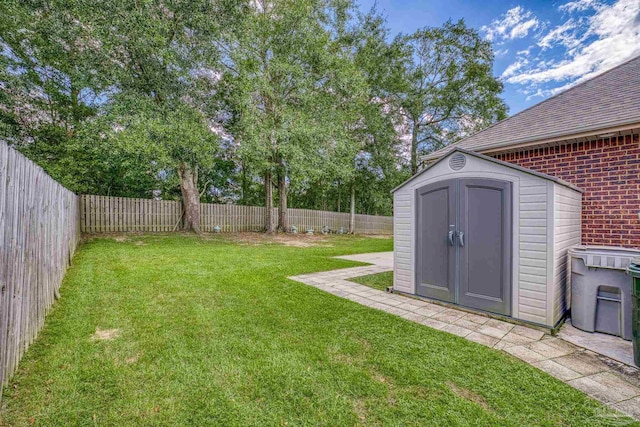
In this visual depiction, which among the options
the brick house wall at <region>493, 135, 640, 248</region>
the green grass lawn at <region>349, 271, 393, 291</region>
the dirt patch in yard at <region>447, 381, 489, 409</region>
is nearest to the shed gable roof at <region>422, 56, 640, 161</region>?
the brick house wall at <region>493, 135, 640, 248</region>

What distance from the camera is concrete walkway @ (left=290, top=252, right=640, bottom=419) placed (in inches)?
79.4

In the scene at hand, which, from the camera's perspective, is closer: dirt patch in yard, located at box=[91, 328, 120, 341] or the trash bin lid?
dirt patch in yard, located at box=[91, 328, 120, 341]

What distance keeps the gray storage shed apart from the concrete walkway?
0.78ft

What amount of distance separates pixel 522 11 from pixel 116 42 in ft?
41.9

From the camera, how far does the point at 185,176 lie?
11.5 meters

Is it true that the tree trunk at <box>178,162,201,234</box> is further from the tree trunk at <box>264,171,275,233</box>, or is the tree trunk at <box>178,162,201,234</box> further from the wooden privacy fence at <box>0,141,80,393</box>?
the wooden privacy fence at <box>0,141,80,393</box>

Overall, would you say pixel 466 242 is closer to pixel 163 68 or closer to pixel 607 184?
pixel 607 184

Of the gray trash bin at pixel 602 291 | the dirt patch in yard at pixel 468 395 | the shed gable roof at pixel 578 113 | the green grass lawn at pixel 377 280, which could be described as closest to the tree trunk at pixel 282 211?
the green grass lawn at pixel 377 280

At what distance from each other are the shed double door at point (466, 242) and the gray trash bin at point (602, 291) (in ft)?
2.27

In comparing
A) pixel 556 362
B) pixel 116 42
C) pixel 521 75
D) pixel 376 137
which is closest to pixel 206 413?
pixel 556 362

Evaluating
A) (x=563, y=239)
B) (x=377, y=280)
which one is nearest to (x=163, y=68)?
(x=377, y=280)

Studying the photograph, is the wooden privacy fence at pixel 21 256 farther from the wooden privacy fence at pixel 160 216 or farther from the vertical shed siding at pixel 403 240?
the wooden privacy fence at pixel 160 216

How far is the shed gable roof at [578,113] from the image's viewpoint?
12.7 feet

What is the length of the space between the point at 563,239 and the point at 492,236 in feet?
2.53
